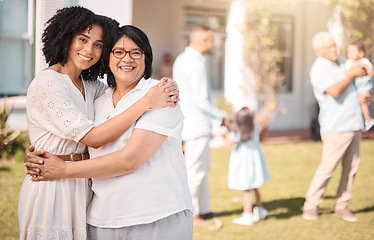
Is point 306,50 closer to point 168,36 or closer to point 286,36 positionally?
point 286,36

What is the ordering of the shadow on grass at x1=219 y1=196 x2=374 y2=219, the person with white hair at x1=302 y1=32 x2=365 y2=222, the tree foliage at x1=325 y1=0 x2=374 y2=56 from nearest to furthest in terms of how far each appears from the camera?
the person with white hair at x1=302 y1=32 x2=365 y2=222, the shadow on grass at x1=219 y1=196 x2=374 y2=219, the tree foliage at x1=325 y1=0 x2=374 y2=56

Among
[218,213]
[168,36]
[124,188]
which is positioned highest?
[168,36]

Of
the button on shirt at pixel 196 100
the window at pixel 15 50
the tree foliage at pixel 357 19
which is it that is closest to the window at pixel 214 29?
the tree foliage at pixel 357 19

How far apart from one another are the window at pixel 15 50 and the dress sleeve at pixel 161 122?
750 centimetres

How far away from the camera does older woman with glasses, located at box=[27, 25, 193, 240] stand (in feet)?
7.22

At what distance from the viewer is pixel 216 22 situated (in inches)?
500

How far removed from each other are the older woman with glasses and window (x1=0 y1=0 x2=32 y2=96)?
7344 mm

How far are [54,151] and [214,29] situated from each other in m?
10.8

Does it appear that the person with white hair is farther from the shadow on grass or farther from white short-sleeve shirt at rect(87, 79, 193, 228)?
white short-sleeve shirt at rect(87, 79, 193, 228)

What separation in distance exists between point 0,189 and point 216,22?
801cm

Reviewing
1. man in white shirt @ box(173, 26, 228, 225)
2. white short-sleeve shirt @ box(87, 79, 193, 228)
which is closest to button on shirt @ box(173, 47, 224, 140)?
man in white shirt @ box(173, 26, 228, 225)

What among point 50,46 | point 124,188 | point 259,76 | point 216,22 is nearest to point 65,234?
point 124,188

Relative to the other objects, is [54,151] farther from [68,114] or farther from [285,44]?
[285,44]

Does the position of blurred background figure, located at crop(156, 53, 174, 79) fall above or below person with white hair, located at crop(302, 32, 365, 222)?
above
